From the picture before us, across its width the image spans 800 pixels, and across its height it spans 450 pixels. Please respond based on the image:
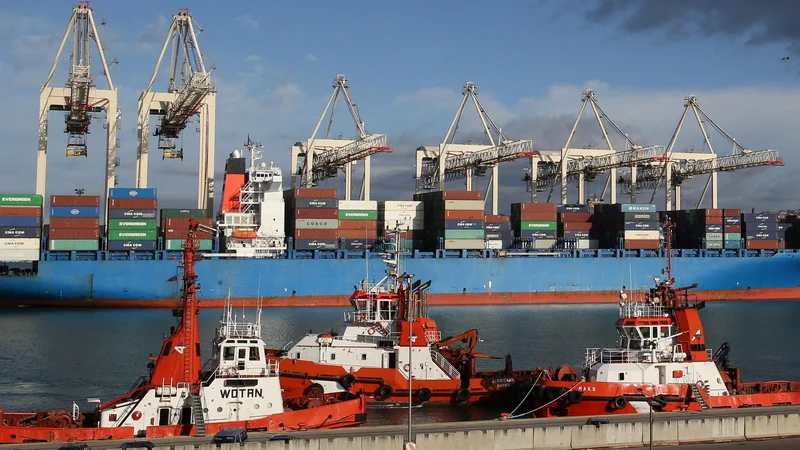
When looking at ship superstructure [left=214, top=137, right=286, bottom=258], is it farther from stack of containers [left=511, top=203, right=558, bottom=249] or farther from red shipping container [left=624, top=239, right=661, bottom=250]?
red shipping container [left=624, top=239, right=661, bottom=250]

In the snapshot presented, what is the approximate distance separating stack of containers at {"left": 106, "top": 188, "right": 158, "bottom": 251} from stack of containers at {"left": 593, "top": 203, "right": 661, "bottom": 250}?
4068cm

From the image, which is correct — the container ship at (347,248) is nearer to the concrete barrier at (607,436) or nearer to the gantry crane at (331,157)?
the gantry crane at (331,157)

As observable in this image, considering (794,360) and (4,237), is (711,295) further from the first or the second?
(4,237)

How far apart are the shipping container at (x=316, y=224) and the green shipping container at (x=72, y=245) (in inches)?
601

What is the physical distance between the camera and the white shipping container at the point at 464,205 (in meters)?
72.1

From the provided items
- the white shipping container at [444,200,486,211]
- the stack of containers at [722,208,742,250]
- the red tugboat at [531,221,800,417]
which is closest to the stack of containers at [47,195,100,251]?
the white shipping container at [444,200,486,211]

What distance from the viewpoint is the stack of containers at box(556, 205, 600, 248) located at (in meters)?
77.7

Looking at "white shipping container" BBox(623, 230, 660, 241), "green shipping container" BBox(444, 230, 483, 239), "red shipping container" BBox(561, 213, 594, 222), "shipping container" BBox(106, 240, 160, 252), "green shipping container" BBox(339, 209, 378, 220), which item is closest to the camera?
"shipping container" BBox(106, 240, 160, 252)

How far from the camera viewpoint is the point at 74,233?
61.1m

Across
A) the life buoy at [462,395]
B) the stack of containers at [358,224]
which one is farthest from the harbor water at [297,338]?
the stack of containers at [358,224]

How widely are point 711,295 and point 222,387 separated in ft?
215

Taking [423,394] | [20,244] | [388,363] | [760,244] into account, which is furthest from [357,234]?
[423,394]

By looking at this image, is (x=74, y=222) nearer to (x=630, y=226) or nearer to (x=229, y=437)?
(x=630, y=226)

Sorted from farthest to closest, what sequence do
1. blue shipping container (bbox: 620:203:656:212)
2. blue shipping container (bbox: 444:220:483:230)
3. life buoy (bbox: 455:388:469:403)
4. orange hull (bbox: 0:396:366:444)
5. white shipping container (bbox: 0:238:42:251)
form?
blue shipping container (bbox: 620:203:656:212)
blue shipping container (bbox: 444:220:483:230)
white shipping container (bbox: 0:238:42:251)
life buoy (bbox: 455:388:469:403)
orange hull (bbox: 0:396:366:444)
